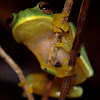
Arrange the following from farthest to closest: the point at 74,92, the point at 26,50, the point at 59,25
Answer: the point at 26,50, the point at 74,92, the point at 59,25

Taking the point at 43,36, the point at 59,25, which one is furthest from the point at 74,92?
the point at 59,25

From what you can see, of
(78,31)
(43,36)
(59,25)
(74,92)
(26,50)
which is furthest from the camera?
(26,50)

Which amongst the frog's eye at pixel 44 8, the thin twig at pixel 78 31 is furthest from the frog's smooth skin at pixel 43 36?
the thin twig at pixel 78 31

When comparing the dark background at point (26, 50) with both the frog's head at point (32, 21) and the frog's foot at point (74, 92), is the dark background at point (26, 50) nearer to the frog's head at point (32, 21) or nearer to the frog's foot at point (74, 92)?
the frog's foot at point (74, 92)

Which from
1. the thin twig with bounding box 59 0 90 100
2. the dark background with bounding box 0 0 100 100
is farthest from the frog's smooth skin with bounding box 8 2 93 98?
the dark background with bounding box 0 0 100 100

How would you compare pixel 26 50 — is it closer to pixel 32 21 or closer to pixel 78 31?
pixel 32 21

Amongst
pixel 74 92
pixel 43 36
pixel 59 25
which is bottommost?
pixel 74 92
